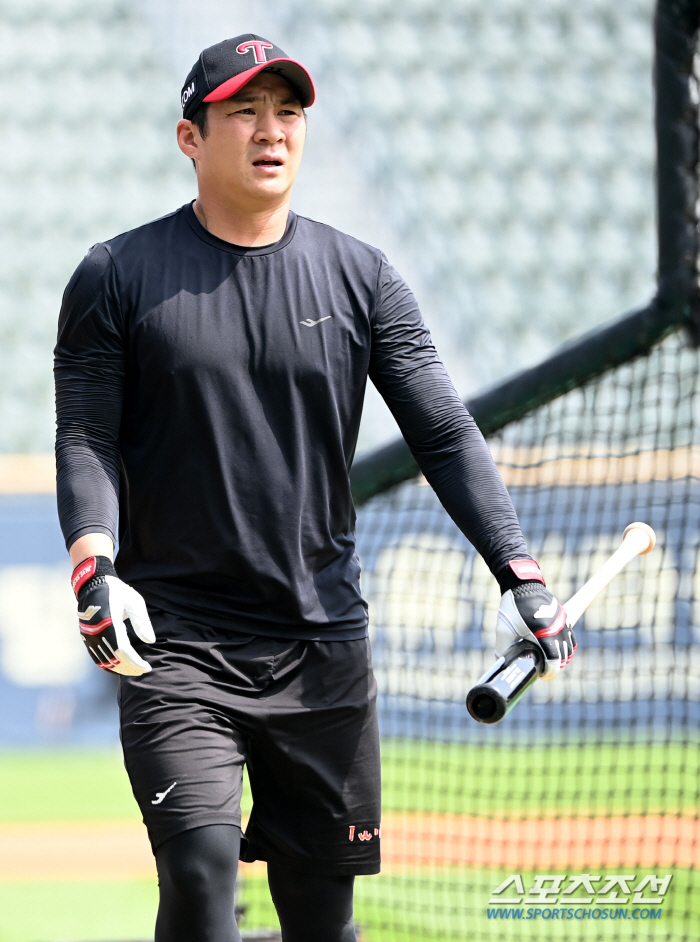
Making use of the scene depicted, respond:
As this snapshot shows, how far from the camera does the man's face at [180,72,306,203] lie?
2379mm

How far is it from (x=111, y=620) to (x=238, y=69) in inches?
43.2

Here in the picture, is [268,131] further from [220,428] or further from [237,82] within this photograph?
[220,428]

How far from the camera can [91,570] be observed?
2.19 metres

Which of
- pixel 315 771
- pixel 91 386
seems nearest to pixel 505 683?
pixel 315 771

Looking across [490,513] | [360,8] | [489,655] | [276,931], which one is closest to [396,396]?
[490,513]

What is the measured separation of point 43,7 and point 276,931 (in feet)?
27.9

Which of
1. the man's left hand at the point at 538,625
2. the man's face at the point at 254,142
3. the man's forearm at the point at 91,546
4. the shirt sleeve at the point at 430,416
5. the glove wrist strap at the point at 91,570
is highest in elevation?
the man's face at the point at 254,142

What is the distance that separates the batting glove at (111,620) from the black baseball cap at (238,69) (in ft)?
3.18

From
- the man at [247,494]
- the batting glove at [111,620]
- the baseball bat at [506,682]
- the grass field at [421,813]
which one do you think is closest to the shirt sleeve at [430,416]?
the man at [247,494]

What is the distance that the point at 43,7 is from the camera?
9922 millimetres

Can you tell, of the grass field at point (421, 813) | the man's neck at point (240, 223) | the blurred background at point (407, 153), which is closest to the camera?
the man's neck at point (240, 223)

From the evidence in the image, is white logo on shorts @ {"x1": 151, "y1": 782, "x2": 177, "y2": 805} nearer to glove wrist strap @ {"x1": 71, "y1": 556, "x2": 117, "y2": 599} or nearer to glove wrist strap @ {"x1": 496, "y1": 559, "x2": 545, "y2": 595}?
glove wrist strap @ {"x1": 71, "y1": 556, "x2": 117, "y2": 599}

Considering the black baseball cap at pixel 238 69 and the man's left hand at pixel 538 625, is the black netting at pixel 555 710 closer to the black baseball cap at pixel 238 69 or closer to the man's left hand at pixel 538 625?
the man's left hand at pixel 538 625

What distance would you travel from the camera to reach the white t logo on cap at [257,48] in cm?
237
